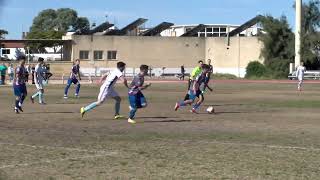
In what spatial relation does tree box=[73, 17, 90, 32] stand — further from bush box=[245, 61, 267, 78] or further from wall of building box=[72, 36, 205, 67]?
bush box=[245, 61, 267, 78]

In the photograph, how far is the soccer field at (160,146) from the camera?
9.30 meters

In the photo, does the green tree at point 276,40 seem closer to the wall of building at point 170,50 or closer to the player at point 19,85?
the wall of building at point 170,50

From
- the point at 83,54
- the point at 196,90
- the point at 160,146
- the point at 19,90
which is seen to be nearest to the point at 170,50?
the point at 83,54

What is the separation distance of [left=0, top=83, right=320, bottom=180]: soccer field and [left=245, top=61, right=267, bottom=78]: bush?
60094 mm

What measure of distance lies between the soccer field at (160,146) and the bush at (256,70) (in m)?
60.1

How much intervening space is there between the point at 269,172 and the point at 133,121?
839 centimetres

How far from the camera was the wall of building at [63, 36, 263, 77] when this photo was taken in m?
87.6

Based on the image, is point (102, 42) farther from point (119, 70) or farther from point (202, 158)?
point (202, 158)

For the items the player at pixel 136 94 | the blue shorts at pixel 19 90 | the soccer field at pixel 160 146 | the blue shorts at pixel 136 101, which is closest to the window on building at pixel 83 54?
the blue shorts at pixel 19 90

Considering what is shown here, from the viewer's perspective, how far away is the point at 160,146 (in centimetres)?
1208

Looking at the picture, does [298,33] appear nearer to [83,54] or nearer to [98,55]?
[98,55]

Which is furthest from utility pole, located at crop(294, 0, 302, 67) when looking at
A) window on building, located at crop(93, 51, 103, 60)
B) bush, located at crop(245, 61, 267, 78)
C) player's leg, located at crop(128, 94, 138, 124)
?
player's leg, located at crop(128, 94, 138, 124)

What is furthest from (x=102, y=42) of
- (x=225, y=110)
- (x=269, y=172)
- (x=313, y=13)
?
(x=269, y=172)

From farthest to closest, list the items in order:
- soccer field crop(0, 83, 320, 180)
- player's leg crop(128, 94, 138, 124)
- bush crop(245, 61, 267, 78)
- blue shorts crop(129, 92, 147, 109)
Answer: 1. bush crop(245, 61, 267, 78)
2. blue shorts crop(129, 92, 147, 109)
3. player's leg crop(128, 94, 138, 124)
4. soccer field crop(0, 83, 320, 180)
